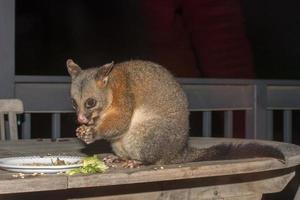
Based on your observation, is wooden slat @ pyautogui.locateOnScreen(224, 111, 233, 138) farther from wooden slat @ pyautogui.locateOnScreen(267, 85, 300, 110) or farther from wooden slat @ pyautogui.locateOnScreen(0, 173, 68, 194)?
wooden slat @ pyautogui.locateOnScreen(0, 173, 68, 194)

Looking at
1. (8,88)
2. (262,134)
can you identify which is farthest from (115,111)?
(262,134)

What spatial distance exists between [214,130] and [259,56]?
56.6 inches

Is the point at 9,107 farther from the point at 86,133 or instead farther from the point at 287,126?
the point at 287,126

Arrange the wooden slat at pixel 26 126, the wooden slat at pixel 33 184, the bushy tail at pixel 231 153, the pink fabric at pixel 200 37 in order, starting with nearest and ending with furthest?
1. the wooden slat at pixel 33 184
2. the bushy tail at pixel 231 153
3. the wooden slat at pixel 26 126
4. the pink fabric at pixel 200 37

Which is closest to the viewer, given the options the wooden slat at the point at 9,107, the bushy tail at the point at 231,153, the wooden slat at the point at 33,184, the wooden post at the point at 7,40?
the wooden slat at the point at 33,184

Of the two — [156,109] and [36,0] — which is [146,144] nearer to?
[156,109]

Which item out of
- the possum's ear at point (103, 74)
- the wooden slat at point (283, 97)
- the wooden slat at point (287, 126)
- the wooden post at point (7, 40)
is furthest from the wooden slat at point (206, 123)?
the possum's ear at point (103, 74)

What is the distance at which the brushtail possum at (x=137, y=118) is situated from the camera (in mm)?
3146

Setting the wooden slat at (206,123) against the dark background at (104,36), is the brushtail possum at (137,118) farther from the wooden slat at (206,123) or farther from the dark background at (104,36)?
the dark background at (104,36)

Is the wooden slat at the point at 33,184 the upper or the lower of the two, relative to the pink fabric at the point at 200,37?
lower

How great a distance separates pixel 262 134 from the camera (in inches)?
214

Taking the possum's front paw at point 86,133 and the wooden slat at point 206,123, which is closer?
the possum's front paw at point 86,133

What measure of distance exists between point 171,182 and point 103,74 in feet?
2.24

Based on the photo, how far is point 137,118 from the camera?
3.21m
